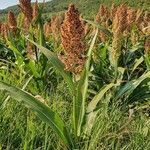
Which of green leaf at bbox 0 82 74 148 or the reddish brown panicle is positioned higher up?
the reddish brown panicle

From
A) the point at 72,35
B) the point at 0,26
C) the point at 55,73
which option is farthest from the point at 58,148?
the point at 0,26

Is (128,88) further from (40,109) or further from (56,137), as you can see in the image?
(40,109)

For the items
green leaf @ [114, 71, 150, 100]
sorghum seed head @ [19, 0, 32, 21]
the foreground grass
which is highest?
sorghum seed head @ [19, 0, 32, 21]

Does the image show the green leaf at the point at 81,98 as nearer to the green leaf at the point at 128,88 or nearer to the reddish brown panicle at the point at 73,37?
the reddish brown panicle at the point at 73,37

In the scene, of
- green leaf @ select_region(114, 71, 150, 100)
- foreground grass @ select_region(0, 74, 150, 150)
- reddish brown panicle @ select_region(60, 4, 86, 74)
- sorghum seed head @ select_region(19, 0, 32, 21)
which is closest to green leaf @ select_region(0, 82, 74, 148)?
foreground grass @ select_region(0, 74, 150, 150)

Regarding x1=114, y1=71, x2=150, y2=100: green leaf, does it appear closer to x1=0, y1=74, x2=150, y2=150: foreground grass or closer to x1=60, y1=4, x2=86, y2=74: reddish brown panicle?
x1=0, y1=74, x2=150, y2=150: foreground grass

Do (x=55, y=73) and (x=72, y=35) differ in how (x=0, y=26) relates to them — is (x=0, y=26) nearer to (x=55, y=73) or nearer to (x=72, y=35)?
(x=55, y=73)

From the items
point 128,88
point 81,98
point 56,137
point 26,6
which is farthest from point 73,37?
point 26,6

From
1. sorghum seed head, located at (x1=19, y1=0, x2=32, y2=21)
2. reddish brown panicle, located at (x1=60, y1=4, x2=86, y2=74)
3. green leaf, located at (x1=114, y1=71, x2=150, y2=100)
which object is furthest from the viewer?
sorghum seed head, located at (x1=19, y1=0, x2=32, y2=21)

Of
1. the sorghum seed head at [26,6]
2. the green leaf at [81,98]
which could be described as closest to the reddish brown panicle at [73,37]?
the green leaf at [81,98]

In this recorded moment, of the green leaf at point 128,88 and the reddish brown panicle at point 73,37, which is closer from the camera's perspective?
the reddish brown panicle at point 73,37

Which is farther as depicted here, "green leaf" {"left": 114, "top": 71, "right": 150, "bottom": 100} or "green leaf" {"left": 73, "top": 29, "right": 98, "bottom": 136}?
"green leaf" {"left": 114, "top": 71, "right": 150, "bottom": 100}

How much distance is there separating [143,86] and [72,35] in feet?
5.57

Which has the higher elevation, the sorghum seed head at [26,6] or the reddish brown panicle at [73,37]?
the sorghum seed head at [26,6]
